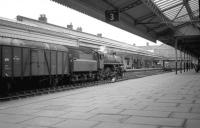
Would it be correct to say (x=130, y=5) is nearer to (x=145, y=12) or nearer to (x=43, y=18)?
(x=145, y=12)

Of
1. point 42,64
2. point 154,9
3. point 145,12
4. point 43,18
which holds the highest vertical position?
point 43,18

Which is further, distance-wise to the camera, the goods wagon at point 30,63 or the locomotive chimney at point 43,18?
the locomotive chimney at point 43,18

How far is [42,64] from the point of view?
15.0 metres

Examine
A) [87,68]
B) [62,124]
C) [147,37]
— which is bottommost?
[62,124]

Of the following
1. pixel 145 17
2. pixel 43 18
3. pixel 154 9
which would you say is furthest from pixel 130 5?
pixel 43 18

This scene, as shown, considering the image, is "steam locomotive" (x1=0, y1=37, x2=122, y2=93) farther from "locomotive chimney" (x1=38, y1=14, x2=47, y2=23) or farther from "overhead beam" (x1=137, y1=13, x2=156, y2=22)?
"locomotive chimney" (x1=38, y1=14, x2=47, y2=23)

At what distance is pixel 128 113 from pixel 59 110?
2.14m

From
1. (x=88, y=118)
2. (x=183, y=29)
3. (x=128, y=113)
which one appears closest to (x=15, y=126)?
(x=88, y=118)

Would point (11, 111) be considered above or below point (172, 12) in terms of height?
below

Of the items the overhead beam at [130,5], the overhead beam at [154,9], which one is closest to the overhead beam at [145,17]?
the overhead beam at [154,9]

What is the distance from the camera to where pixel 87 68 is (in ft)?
66.9

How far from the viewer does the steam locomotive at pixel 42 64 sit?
12.4m

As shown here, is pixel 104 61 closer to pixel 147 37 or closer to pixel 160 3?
pixel 147 37

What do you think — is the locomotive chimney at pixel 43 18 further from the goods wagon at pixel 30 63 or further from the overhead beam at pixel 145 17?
the goods wagon at pixel 30 63
